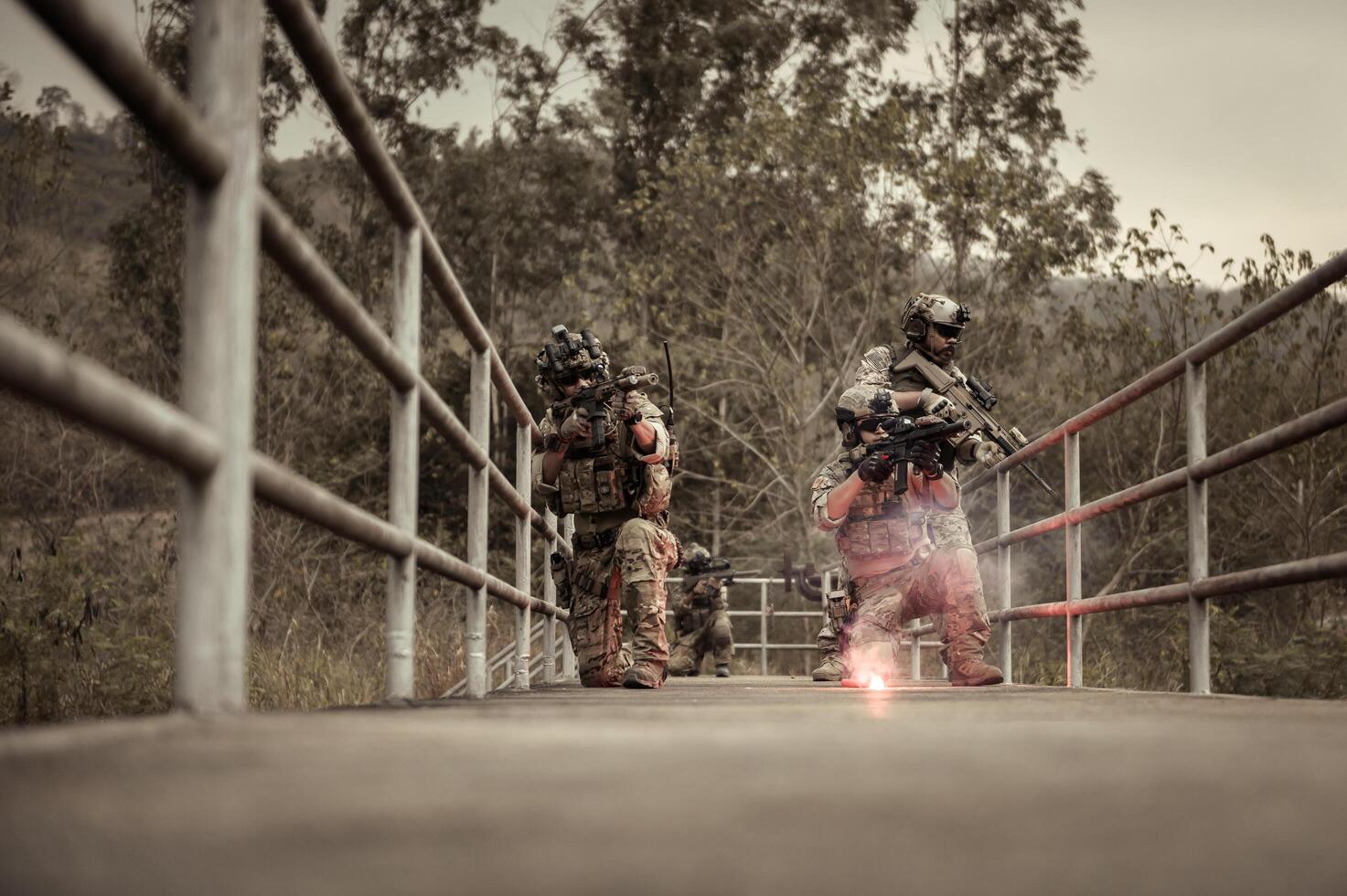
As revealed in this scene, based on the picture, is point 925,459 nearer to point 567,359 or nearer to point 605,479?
point 605,479

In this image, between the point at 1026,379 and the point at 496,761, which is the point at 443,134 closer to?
the point at 1026,379

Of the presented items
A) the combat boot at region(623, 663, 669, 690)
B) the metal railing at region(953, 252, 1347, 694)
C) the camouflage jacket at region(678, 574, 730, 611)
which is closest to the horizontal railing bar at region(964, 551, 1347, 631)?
the metal railing at region(953, 252, 1347, 694)

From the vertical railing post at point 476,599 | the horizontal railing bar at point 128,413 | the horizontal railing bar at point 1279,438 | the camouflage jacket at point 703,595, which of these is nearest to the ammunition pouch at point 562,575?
the vertical railing post at point 476,599

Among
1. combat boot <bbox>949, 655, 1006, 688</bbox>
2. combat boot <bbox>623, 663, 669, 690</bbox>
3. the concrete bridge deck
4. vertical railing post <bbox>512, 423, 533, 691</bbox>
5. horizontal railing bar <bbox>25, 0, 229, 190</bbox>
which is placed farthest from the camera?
combat boot <bbox>949, 655, 1006, 688</bbox>

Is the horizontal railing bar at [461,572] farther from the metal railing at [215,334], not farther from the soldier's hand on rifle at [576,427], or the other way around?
the soldier's hand on rifle at [576,427]

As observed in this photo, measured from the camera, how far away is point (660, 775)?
1322mm

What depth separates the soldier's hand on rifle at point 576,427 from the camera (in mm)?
7504

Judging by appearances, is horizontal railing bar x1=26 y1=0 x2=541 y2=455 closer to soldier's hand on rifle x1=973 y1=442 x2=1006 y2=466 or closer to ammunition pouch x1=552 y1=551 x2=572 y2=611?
soldier's hand on rifle x1=973 y1=442 x2=1006 y2=466

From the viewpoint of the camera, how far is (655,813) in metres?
1.13

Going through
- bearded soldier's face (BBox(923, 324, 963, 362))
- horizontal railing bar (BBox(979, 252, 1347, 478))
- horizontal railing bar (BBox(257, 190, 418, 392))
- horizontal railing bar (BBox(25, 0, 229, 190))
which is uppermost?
bearded soldier's face (BBox(923, 324, 963, 362))

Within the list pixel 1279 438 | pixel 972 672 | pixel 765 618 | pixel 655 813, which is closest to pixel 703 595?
pixel 765 618

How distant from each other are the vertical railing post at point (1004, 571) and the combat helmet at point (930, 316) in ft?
2.66

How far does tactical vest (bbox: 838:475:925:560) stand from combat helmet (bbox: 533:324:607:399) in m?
1.48

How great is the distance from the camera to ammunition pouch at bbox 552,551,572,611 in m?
7.91
